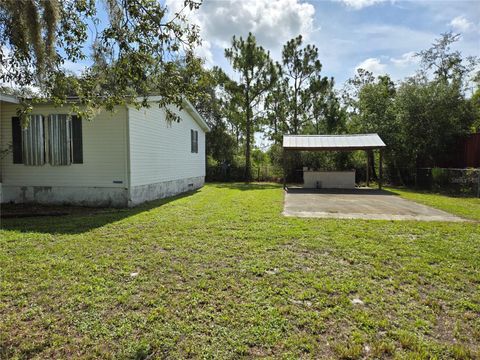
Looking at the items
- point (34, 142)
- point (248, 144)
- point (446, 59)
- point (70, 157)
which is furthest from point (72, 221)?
point (446, 59)

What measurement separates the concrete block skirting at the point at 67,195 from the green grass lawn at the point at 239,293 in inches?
105

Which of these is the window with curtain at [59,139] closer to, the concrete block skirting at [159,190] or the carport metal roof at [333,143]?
the concrete block skirting at [159,190]

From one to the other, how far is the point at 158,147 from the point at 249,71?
10831 millimetres

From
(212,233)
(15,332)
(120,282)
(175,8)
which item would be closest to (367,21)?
(175,8)

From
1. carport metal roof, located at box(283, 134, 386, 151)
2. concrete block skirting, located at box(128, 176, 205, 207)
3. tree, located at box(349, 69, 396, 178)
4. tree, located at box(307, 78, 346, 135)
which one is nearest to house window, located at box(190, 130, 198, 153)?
concrete block skirting, located at box(128, 176, 205, 207)

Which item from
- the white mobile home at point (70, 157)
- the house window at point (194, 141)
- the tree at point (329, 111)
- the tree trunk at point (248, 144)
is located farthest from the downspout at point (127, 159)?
the tree at point (329, 111)

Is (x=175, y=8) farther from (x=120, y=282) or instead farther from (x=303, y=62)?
(x=303, y=62)

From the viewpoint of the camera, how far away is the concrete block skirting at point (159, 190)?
8.51 metres

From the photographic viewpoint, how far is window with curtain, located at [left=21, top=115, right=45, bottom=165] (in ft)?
26.8

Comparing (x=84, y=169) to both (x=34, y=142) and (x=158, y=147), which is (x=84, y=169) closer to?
(x=34, y=142)

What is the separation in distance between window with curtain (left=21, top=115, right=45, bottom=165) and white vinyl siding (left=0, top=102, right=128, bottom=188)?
186mm

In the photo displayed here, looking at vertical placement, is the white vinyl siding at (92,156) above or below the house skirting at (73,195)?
above

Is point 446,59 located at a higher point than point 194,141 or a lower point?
higher

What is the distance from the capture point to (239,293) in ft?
10.1
